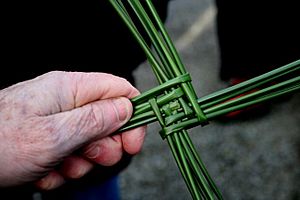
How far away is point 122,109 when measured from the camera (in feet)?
1.67

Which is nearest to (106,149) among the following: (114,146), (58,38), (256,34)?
(114,146)

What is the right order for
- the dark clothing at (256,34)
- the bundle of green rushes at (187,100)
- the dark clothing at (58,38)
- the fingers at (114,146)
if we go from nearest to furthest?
the bundle of green rushes at (187,100) → the fingers at (114,146) → the dark clothing at (58,38) → the dark clothing at (256,34)

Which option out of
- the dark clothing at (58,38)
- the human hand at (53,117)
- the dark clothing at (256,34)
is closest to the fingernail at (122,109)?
the human hand at (53,117)

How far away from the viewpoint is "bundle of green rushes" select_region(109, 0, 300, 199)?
1.51 feet

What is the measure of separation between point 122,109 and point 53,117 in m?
0.09

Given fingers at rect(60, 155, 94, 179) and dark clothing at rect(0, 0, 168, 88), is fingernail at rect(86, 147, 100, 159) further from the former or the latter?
dark clothing at rect(0, 0, 168, 88)

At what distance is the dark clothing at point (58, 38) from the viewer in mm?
765

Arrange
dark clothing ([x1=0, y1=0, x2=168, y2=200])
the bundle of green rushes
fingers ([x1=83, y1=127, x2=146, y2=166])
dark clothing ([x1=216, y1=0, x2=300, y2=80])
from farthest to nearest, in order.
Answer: dark clothing ([x1=216, y1=0, x2=300, y2=80]), dark clothing ([x1=0, y1=0, x2=168, y2=200]), fingers ([x1=83, y1=127, x2=146, y2=166]), the bundle of green rushes

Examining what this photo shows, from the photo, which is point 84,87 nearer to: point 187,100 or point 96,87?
point 96,87

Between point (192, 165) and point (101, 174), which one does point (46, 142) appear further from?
point (101, 174)

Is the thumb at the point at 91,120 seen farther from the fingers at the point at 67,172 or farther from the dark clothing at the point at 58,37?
the dark clothing at the point at 58,37

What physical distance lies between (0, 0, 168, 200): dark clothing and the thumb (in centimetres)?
28

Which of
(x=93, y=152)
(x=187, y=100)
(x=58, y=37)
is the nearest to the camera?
(x=187, y=100)

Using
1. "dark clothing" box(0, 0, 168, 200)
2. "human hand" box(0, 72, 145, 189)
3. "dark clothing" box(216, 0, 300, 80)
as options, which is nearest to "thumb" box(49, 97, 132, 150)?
"human hand" box(0, 72, 145, 189)
